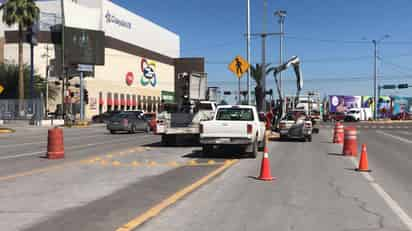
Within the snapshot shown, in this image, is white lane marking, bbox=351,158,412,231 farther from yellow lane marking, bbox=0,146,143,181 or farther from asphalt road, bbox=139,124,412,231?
yellow lane marking, bbox=0,146,143,181

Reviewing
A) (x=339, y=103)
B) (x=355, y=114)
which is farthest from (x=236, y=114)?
(x=339, y=103)

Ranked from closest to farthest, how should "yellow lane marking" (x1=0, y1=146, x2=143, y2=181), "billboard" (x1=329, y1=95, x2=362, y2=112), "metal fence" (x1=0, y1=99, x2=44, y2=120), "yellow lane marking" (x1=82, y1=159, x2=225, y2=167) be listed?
"yellow lane marking" (x1=0, y1=146, x2=143, y2=181) → "yellow lane marking" (x1=82, y1=159, x2=225, y2=167) → "metal fence" (x1=0, y1=99, x2=44, y2=120) → "billboard" (x1=329, y1=95, x2=362, y2=112)

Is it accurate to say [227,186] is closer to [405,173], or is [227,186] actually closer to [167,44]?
[405,173]

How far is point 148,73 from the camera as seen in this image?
10512cm

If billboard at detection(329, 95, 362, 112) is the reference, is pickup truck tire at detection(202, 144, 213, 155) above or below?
below

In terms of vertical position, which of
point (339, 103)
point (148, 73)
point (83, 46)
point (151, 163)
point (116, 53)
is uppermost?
point (116, 53)

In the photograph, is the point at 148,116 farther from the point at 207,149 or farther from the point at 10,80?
the point at 10,80

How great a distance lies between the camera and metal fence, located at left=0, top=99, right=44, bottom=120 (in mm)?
48844

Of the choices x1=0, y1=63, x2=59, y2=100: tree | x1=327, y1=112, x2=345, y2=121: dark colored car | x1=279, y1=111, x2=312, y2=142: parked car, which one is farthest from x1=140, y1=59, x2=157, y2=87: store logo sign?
x1=279, y1=111, x2=312, y2=142: parked car

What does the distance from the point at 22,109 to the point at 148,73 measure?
56682 millimetres

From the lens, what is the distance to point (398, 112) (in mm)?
83062

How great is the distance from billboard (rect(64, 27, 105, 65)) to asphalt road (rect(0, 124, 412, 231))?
57495 mm

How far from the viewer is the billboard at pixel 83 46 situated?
2781 inches

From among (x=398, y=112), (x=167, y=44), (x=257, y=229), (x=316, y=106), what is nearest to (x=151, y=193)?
(x=257, y=229)
